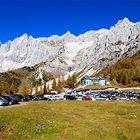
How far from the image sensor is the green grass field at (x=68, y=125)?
58.2 meters

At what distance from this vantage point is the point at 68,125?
63.1 m

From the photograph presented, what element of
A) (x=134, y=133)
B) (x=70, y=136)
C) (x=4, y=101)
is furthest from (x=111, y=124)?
(x=4, y=101)

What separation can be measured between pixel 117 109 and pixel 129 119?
Result: 8462 millimetres

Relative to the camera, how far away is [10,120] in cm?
6269

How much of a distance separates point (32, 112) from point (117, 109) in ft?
74.1

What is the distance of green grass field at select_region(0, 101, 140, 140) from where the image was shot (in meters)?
58.2

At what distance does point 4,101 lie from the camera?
94375mm

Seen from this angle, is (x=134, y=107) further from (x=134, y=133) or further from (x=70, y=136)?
(x=70, y=136)

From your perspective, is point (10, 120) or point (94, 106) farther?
point (94, 106)

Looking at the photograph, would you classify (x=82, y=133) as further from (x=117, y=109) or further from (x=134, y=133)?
(x=117, y=109)

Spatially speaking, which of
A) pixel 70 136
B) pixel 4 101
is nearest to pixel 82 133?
pixel 70 136

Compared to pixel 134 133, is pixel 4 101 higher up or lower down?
higher up

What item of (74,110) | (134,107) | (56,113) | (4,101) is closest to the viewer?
(56,113)

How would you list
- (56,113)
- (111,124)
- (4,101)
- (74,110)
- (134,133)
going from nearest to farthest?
1. (134,133)
2. (111,124)
3. (56,113)
4. (74,110)
5. (4,101)
